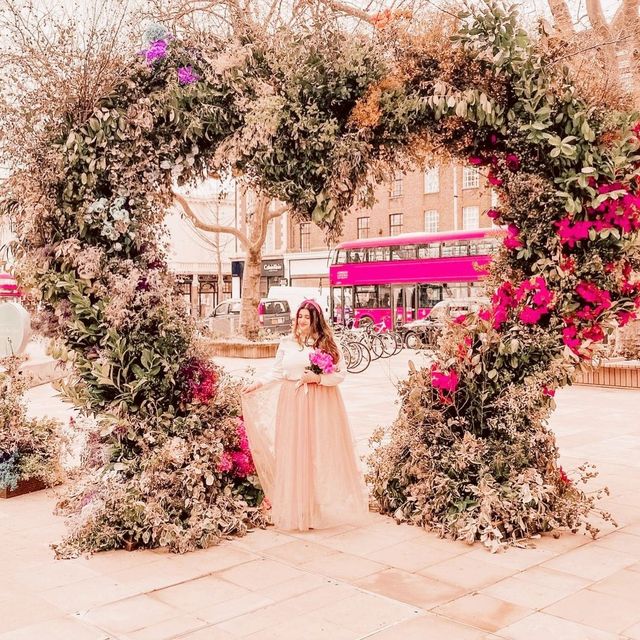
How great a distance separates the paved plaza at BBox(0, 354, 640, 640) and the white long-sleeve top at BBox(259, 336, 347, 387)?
109 centimetres

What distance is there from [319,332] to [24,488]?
3187mm

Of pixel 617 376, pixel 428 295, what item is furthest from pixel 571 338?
pixel 428 295

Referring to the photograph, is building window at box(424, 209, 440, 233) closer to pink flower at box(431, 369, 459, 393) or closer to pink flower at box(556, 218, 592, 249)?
pink flower at box(431, 369, 459, 393)

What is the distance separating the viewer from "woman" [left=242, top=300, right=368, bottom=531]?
17.9 feet

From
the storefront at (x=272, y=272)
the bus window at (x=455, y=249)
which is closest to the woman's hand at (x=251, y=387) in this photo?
the bus window at (x=455, y=249)

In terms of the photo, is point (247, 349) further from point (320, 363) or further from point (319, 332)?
point (320, 363)

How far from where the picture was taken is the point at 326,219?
526 cm

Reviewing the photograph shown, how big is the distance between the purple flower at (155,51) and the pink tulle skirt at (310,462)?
8.15 feet

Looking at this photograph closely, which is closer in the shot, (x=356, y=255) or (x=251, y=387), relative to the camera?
(x=251, y=387)

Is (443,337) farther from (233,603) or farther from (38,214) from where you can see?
(38,214)

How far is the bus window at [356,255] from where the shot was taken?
87.5ft

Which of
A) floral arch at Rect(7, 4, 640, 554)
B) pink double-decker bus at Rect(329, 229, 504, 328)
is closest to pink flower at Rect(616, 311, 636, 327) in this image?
floral arch at Rect(7, 4, 640, 554)

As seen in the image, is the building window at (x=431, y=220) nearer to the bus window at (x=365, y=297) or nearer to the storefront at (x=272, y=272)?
the storefront at (x=272, y=272)

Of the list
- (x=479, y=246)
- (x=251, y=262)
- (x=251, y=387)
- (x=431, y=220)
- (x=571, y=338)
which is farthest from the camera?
(x=431, y=220)
